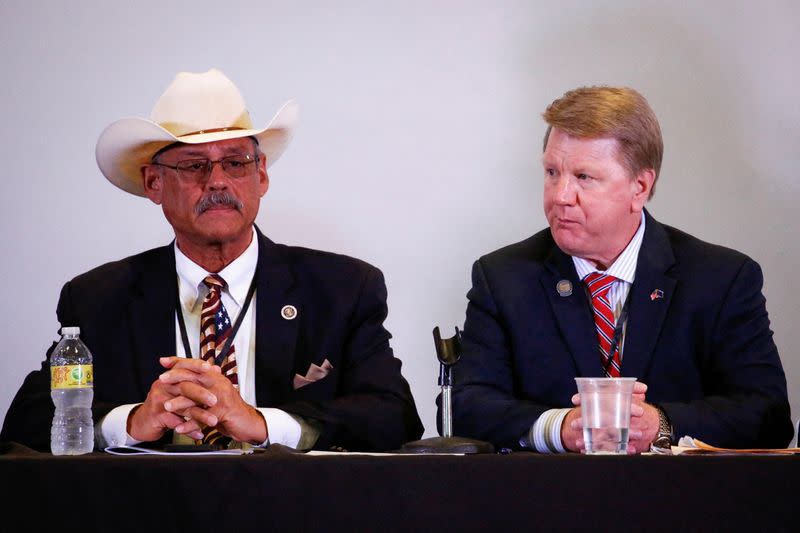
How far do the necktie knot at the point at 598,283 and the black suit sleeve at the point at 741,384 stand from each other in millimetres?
296

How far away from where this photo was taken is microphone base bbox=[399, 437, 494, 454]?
2006 mm

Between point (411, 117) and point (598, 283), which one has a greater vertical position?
point (411, 117)

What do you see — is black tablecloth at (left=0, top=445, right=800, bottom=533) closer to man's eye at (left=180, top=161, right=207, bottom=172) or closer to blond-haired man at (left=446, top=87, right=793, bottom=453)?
blond-haired man at (left=446, top=87, right=793, bottom=453)

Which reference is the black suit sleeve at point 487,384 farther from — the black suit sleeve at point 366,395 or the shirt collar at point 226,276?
the shirt collar at point 226,276

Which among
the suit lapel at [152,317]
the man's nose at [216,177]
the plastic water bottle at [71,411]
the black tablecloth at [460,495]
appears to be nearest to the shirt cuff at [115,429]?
the plastic water bottle at [71,411]

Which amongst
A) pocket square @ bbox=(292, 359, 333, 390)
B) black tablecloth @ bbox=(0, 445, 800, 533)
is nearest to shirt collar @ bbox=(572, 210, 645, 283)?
pocket square @ bbox=(292, 359, 333, 390)

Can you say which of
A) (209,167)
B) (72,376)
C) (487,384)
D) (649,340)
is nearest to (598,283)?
(649,340)

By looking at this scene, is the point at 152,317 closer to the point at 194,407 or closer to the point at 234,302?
the point at 234,302

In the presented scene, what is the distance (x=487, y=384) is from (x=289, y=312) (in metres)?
0.56

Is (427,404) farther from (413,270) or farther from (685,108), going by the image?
(685,108)

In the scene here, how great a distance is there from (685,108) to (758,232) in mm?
505

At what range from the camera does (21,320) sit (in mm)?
→ 3779

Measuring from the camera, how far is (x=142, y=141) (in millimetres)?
2990

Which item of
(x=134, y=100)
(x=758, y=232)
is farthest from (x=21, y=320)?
(x=758, y=232)
